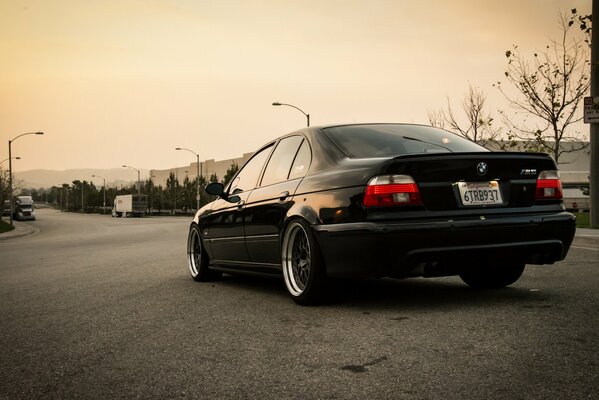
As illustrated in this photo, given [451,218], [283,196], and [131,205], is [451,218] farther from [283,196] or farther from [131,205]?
[131,205]

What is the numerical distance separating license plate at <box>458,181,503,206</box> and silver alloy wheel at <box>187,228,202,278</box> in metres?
3.95

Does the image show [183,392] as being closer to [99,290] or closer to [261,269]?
[261,269]

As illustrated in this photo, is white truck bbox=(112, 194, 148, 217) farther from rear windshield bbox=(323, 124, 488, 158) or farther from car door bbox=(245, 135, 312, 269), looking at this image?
rear windshield bbox=(323, 124, 488, 158)

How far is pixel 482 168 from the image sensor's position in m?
5.00

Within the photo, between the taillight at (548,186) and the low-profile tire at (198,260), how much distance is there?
3.99m

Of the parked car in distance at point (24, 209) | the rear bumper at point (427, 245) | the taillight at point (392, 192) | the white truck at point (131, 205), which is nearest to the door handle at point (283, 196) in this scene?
the rear bumper at point (427, 245)

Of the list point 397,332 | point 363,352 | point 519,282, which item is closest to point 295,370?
point 363,352

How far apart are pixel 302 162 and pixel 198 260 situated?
2693 millimetres

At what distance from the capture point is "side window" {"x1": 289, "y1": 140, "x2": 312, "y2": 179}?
5.82 m

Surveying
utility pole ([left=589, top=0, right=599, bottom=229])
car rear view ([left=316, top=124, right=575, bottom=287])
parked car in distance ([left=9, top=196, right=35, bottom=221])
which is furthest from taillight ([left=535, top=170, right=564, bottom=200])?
parked car in distance ([left=9, top=196, right=35, bottom=221])

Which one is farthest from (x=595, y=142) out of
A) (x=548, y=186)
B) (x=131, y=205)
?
(x=131, y=205)

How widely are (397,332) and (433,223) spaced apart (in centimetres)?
92

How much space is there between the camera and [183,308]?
5.75 meters

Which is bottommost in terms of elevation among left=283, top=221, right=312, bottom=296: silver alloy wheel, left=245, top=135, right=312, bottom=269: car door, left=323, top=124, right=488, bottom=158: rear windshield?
left=283, top=221, right=312, bottom=296: silver alloy wheel
